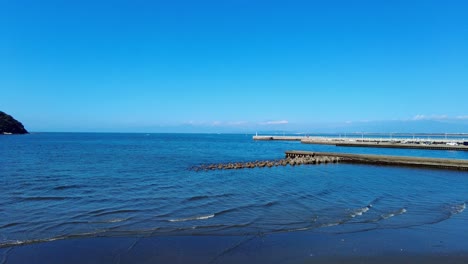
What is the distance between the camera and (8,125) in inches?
6575

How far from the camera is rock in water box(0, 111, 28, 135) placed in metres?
165

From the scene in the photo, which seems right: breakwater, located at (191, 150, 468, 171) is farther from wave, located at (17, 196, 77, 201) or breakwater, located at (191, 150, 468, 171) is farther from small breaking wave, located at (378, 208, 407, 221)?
small breaking wave, located at (378, 208, 407, 221)

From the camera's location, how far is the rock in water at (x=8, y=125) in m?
165

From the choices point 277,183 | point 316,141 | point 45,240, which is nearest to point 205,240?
point 45,240

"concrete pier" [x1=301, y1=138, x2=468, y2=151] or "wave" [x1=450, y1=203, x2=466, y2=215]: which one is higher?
"concrete pier" [x1=301, y1=138, x2=468, y2=151]

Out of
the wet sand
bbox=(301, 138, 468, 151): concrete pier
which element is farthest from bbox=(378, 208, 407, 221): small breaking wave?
bbox=(301, 138, 468, 151): concrete pier

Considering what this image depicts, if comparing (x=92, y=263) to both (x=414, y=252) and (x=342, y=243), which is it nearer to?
(x=342, y=243)

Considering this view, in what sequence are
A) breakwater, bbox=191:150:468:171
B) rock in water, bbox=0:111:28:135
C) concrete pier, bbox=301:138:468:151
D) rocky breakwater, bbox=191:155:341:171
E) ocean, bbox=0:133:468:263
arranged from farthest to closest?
1. rock in water, bbox=0:111:28:135
2. concrete pier, bbox=301:138:468:151
3. rocky breakwater, bbox=191:155:341:171
4. breakwater, bbox=191:150:468:171
5. ocean, bbox=0:133:468:263

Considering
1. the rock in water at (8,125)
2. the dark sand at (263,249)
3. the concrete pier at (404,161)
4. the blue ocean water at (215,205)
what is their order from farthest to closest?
1. the rock in water at (8,125)
2. the concrete pier at (404,161)
3. the blue ocean water at (215,205)
4. the dark sand at (263,249)

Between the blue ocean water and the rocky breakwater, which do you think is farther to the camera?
the rocky breakwater

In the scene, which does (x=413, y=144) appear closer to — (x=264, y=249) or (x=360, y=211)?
(x=360, y=211)

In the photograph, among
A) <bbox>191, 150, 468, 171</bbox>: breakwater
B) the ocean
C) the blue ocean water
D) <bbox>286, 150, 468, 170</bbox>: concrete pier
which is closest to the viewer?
the ocean

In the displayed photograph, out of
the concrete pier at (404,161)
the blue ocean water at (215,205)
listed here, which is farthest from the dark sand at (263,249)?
the concrete pier at (404,161)

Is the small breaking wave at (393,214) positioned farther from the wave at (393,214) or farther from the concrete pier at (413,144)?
the concrete pier at (413,144)
